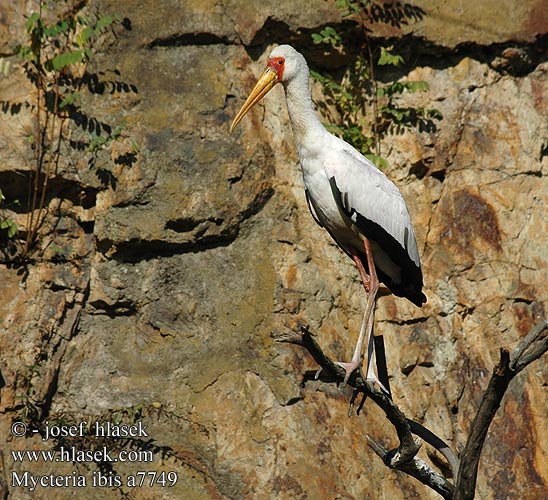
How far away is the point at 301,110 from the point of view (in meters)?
5.37

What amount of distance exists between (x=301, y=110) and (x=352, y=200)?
2.04ft

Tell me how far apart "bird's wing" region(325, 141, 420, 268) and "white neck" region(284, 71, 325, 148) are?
0.67 ft

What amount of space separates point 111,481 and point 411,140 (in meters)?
3.15

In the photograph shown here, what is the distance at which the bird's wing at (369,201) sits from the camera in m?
5.11

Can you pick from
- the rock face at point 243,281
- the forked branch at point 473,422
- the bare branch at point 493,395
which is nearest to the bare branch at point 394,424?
the forked branch at point 473,422

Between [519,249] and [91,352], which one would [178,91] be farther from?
[519,249]

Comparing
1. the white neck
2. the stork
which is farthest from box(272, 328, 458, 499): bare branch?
the white neck

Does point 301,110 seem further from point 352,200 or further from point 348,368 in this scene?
point 348,368

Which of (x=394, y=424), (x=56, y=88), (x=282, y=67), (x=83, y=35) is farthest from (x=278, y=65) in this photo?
(x=394, y=424)

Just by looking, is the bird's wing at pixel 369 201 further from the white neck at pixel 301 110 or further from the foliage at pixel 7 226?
the foliage at pixel 7 226

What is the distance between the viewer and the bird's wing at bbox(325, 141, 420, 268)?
5.11 meters

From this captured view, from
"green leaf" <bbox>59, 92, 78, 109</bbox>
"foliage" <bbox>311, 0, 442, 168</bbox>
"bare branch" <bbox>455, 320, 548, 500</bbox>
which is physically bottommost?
Result: "bare branch" <bbox>455, 320, 548, 500</bbox>

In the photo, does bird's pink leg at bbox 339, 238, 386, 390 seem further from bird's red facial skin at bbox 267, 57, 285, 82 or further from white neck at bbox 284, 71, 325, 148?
bird's red facial skin at bbox 267, 57, 285, 82

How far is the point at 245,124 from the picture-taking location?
6801 millimetres
